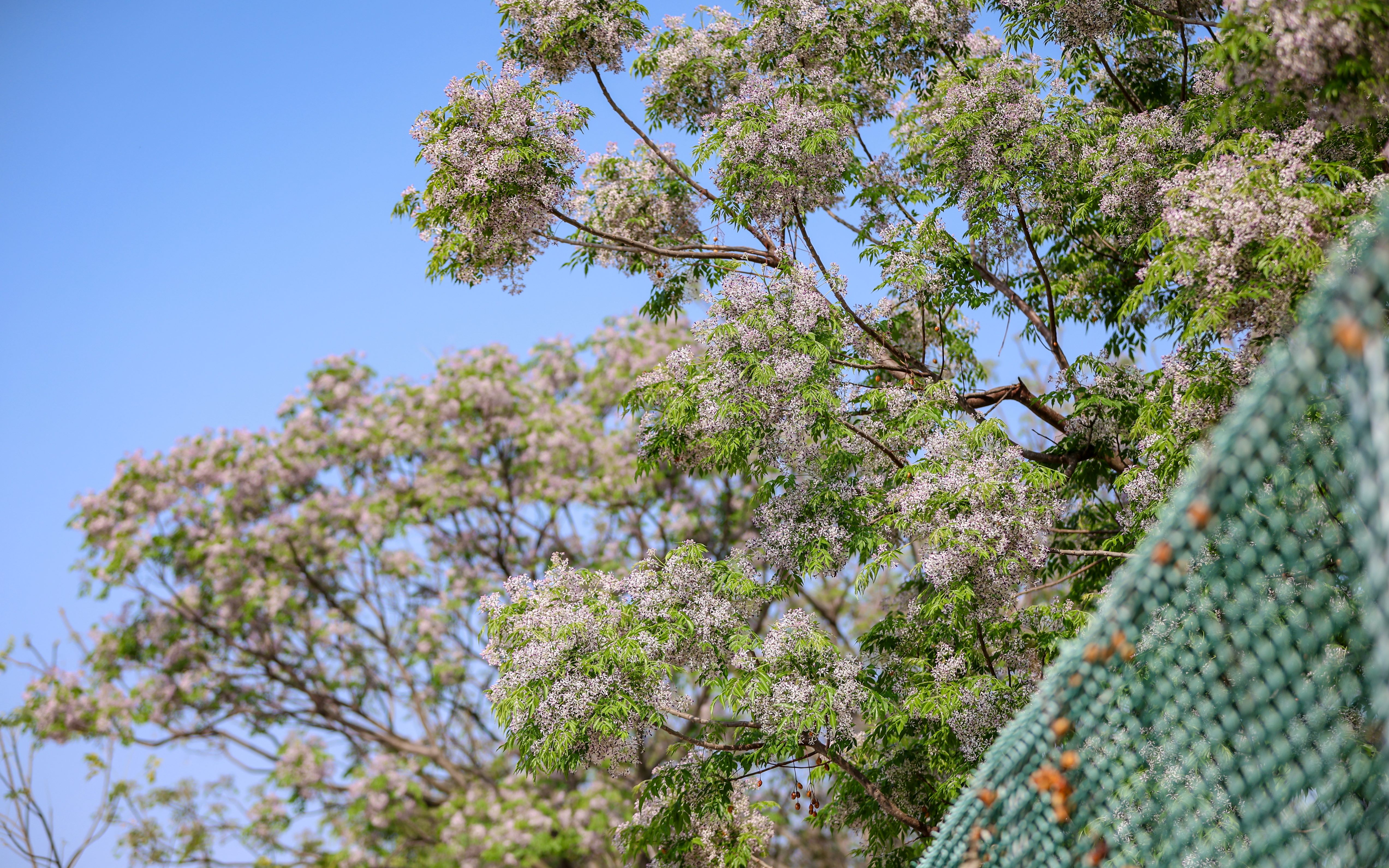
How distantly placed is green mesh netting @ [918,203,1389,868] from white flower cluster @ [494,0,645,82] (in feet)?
19.7

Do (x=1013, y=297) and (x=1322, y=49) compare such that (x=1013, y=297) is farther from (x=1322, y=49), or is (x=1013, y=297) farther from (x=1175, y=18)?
(x=1322, y=49)

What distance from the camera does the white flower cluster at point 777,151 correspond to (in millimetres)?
7359

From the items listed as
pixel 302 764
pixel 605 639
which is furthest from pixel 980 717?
pixel 302 764

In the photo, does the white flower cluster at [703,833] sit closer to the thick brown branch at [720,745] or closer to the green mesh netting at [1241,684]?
the thick brown branch at [720,745]

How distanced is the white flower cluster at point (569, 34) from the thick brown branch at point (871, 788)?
5.71 metres

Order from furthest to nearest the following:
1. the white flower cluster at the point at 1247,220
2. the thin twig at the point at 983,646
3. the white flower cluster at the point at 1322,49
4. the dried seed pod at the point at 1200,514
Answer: the thin twig at the point at 983,646 → the white flower cluster at the point at 1247,220 → the white flower cluster at the point at 1322,49 → the dried seed pod at the point at 1200,514

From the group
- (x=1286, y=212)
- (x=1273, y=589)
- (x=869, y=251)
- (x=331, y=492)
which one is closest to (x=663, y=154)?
(x=869, y=251)

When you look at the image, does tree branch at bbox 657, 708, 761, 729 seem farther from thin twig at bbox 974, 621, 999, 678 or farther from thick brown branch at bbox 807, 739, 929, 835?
thin twig at bbox 974, 621, 999, 678

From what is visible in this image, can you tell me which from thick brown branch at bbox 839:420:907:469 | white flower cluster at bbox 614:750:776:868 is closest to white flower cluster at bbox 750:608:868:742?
white flower cluster at bbox 614:750:776:868

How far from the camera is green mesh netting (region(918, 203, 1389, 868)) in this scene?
235 centimetres

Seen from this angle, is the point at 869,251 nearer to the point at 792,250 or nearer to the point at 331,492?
the point at 792,250

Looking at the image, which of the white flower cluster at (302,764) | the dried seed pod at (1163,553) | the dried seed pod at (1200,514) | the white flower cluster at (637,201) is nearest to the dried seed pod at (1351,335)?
the dried seed pod at (1200,514)

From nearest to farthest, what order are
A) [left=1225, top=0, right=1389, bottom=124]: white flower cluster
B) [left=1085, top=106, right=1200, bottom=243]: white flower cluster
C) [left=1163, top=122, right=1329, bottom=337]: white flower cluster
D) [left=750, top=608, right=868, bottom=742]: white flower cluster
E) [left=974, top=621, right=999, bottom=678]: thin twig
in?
[left=1225, top=0, right=1389, bottom=124]: white flower cluster, [left=1163, top=122, right=1329, bottom=337]: white flower cluster, [left=750, top=608, right=868, bottom=742]: white flower cluster, [left=974, top=621, right=999, bottom=678]: thin twig, [left=1085, top=106, right=1200, bottom=243]: white flower cluster

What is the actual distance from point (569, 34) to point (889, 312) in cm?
353
